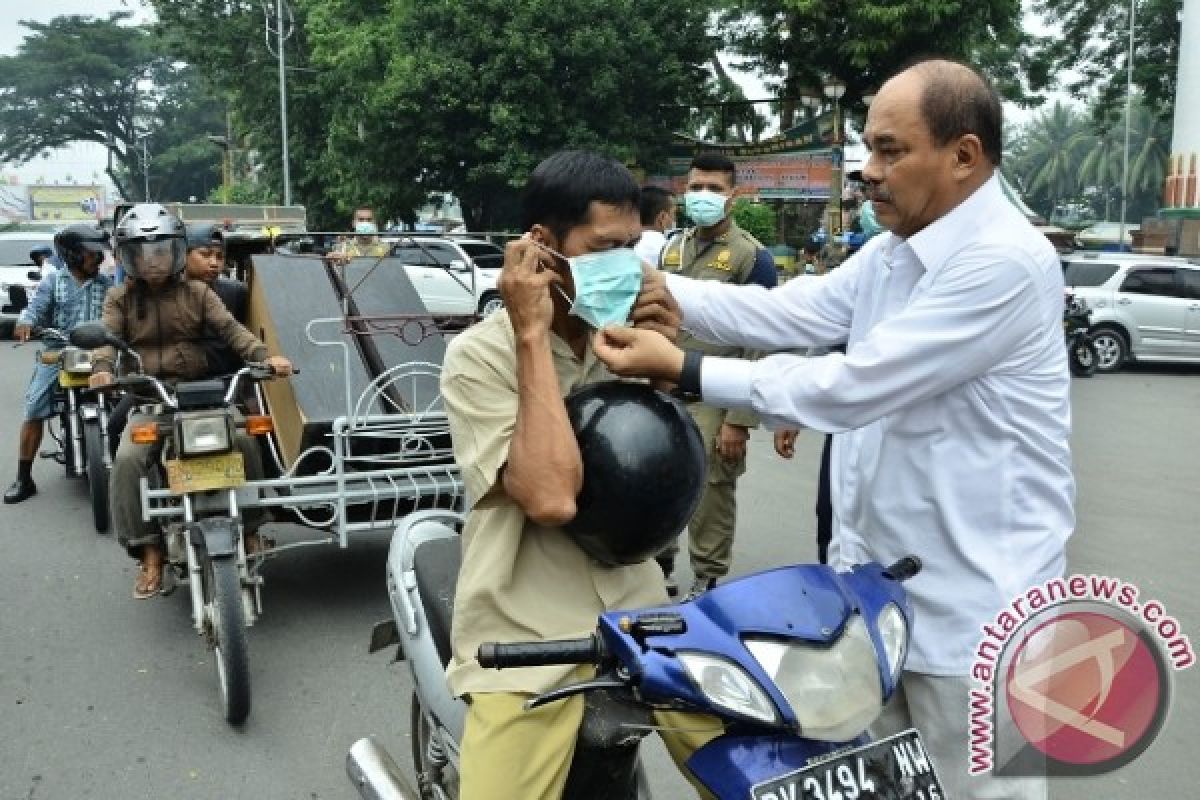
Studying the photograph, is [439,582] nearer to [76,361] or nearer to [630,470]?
[630,470]

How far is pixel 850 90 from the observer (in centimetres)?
2127

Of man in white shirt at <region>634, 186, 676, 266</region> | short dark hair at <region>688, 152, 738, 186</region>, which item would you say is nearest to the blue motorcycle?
short dark hair at <region>688, 152, 738, 186</region>

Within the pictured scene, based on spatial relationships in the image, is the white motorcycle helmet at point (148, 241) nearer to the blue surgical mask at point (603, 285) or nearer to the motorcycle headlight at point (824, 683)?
the blue surgical mask at point (603, 285)

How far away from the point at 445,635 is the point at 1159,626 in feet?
4.53

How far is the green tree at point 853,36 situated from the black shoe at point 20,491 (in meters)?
15.9

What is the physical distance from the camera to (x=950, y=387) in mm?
1913

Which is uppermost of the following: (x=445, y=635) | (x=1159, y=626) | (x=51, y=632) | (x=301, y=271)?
(x=301, y=271)

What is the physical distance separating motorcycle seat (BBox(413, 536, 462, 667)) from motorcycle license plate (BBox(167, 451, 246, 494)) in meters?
1.96

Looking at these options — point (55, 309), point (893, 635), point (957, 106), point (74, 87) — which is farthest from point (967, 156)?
point (74, 87)

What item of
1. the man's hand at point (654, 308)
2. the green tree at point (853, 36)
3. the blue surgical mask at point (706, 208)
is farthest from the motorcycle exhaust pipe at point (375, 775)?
the green tree at point (853, 36)

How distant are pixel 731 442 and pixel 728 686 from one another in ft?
10.7

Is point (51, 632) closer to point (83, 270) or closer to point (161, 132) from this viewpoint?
point (83, 270)

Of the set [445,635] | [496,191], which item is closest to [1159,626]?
[445,635]

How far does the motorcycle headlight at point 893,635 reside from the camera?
171cm
